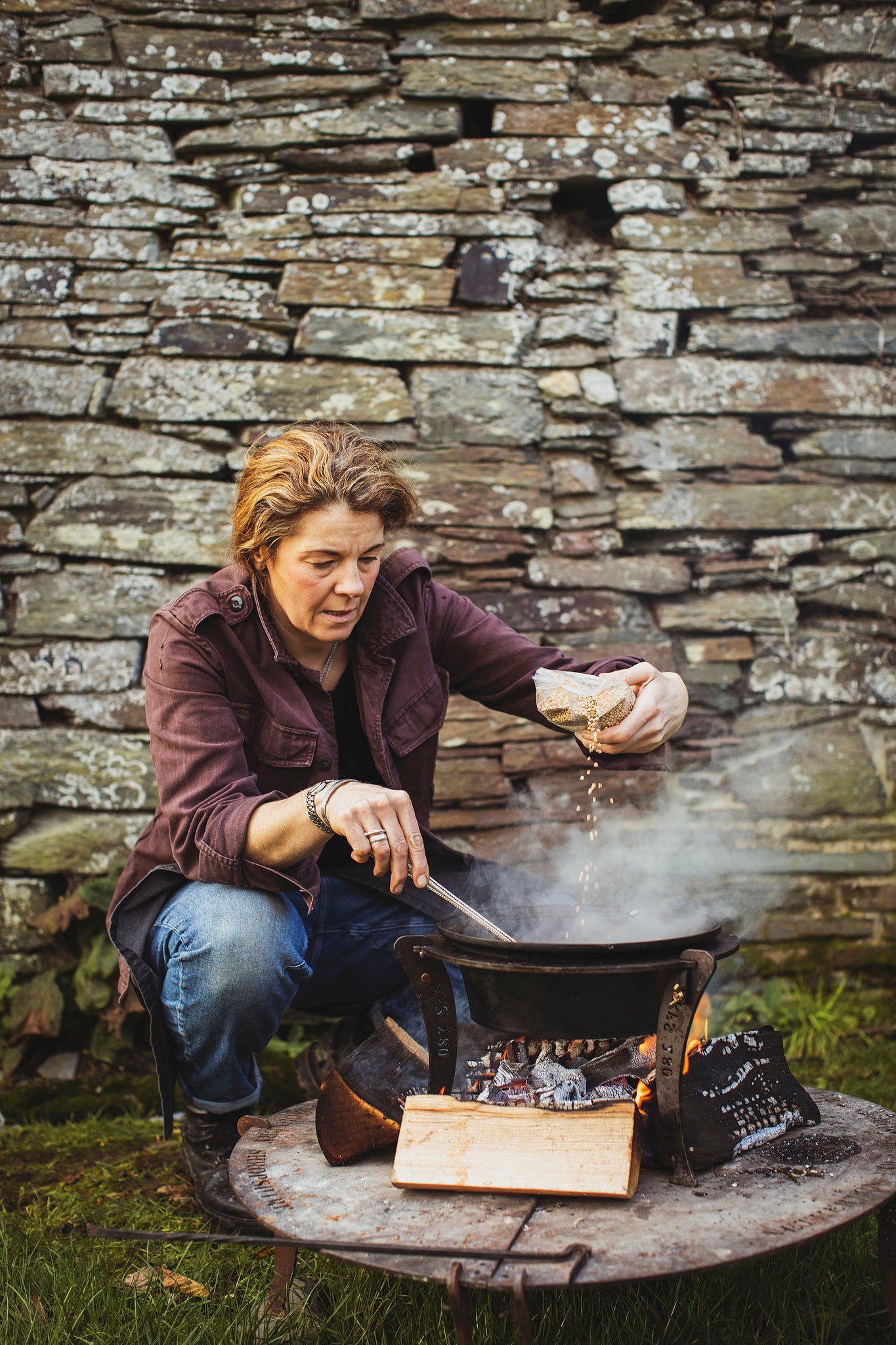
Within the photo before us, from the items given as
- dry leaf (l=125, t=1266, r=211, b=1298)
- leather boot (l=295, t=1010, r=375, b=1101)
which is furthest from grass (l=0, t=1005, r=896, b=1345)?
leather boot (l=295, t=1010, r=375, b=1101)

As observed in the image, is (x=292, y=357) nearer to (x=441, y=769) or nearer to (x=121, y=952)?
(x=441, y=769)

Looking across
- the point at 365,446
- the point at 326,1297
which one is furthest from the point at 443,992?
the point at 365,446

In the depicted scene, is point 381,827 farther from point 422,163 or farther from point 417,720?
point 422,163

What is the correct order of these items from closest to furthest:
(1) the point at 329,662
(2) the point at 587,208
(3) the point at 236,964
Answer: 1. (3) the point at 236,964
2. (1) the point at 329,662
3. (2) the point at 587,208

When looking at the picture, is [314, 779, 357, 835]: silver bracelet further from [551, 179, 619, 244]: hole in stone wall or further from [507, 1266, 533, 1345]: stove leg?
[551, 179, 619, 244]: hole in stone wall

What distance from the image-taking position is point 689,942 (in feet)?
5.74

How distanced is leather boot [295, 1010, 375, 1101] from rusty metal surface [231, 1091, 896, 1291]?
703mm

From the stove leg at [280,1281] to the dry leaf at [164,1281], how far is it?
159 millimetres

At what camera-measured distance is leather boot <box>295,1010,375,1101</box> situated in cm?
266

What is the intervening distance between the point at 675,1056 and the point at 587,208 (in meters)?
2.82

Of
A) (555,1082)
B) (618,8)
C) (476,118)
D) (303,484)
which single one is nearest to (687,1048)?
(555,1082)

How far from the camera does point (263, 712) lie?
7.57 ft

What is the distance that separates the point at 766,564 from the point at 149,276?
2.25m

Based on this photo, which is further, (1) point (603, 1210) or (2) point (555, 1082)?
(2) point (555, 1082)
